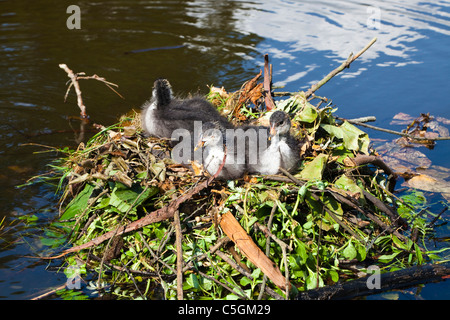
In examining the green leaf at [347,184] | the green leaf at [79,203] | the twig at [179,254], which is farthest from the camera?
the green leaf at [79,203]

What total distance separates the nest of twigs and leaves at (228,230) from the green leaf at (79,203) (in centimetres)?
1

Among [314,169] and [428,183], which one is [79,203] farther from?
[428,183]

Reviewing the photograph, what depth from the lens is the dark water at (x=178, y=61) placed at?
18.5ft

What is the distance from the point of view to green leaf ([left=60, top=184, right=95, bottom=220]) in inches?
180

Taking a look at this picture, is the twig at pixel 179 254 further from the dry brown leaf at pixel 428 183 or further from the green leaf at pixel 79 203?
the dry brown leaf at pixel 428 183

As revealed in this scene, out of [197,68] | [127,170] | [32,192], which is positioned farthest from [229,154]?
[197,68]

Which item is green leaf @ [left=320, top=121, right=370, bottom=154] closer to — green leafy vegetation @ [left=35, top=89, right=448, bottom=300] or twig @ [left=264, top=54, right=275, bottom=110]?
green leafy vegetation @ [left=35, top=89, right=448, bottom=300]

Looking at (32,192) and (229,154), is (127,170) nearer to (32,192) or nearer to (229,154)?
(229,154)

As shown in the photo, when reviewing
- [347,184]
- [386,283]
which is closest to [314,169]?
[347,184]

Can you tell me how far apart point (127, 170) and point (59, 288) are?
3.84ft

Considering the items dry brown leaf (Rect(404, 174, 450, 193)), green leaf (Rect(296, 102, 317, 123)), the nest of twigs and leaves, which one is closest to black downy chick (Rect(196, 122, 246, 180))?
the nest of twigs and leaves

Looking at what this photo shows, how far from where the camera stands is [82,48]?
9.69 metres

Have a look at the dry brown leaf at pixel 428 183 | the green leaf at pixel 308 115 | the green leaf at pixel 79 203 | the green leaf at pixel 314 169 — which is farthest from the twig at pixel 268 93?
the green leaf at pixel 79 203
